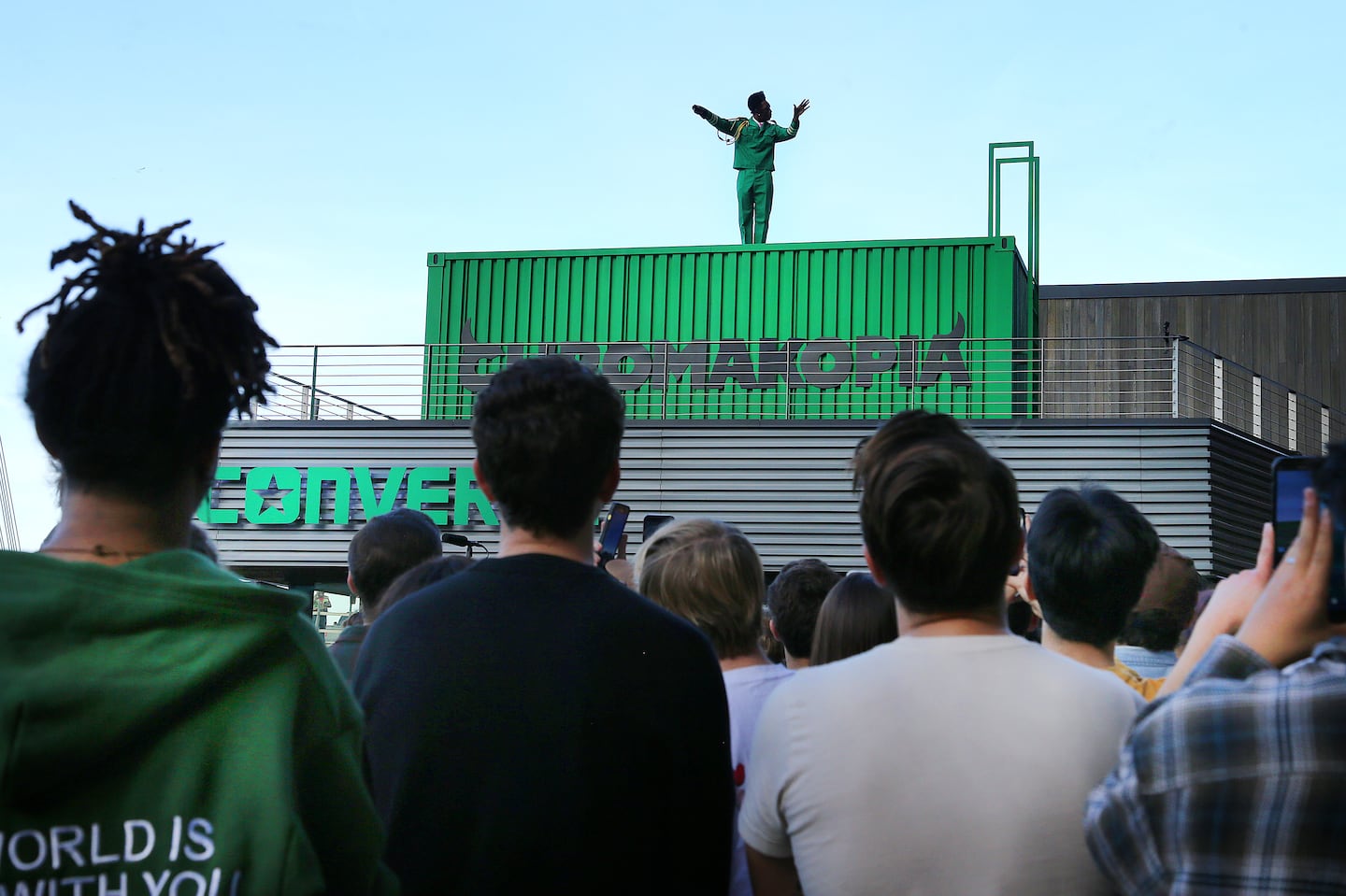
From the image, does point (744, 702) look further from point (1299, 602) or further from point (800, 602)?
point (1299, 602)

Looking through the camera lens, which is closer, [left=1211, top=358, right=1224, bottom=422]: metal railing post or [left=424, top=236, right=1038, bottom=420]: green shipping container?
[left=1211, top=358, right=1224, bottom=422]: metal railing post

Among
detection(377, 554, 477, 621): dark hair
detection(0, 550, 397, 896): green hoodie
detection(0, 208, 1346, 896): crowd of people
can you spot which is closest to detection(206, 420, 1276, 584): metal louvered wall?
detection(377, 554, 477, 621): dark hair

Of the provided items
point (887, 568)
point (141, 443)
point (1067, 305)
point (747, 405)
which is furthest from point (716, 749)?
point (1067, 305)

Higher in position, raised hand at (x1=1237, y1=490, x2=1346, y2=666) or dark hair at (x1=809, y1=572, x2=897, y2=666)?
raised hand at (x1=1237, y1=490, x2=1346, y2=666)

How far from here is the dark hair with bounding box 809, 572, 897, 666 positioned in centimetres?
305

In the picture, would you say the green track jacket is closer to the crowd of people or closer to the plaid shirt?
the crowd of people

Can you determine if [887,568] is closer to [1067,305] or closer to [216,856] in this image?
[216,856]

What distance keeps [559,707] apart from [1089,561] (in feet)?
4.28

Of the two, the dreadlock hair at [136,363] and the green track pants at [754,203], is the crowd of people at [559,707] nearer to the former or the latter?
the dreadlock hair at [136,363]

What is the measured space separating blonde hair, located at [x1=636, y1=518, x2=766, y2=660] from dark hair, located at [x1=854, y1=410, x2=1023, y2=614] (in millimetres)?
756

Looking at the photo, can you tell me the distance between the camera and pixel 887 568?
6.47 ft

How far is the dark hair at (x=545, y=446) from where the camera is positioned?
2.06 m

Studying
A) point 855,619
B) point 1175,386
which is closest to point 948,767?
point 855,619

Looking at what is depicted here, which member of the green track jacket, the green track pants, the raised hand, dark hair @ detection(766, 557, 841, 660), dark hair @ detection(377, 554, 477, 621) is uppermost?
the green track jacket
